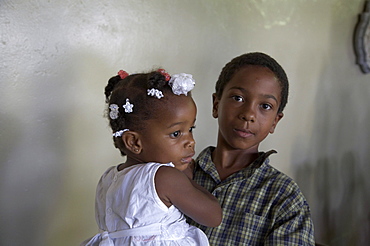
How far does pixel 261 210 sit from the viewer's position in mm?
1292

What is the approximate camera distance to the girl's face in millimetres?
1132

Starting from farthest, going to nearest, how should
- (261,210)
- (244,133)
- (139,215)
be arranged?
(244,133), (261,210), (139,215)

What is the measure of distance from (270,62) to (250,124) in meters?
0.22

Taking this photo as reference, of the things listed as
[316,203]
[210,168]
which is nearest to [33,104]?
[210,168]

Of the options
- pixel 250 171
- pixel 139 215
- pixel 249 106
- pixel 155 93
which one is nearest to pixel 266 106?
pixel 249 106

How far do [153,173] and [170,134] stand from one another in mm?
117

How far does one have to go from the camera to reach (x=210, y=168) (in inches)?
56.9

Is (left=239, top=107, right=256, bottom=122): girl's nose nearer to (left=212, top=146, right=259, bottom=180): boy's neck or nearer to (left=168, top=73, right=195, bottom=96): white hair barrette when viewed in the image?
(left=212, top=146, right=259, bottom=180): boy's neck

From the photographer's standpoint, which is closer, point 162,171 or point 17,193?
point 162,171

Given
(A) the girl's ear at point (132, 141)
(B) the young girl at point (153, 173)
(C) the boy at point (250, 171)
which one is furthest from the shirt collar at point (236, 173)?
(A) the girl's ear at point (132, 141)

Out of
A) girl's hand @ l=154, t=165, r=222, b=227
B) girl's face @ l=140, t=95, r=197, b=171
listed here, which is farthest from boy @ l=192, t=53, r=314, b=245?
girl's face @ l=140, t=95, r=197, b=171

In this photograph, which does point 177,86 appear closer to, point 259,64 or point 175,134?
point 175,134

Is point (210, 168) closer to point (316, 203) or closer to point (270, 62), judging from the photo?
point (270, 62)

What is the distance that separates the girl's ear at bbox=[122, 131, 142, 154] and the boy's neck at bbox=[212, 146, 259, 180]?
1.26 feet
